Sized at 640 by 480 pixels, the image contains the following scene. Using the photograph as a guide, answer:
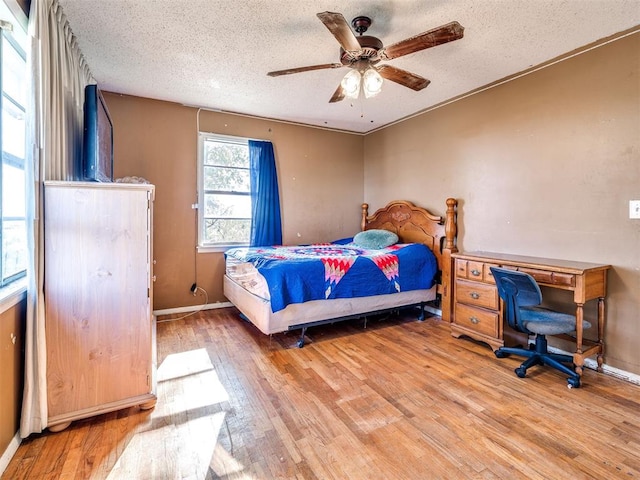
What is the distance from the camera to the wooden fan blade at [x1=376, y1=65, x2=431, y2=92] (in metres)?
2.35

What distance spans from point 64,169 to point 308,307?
2.09m

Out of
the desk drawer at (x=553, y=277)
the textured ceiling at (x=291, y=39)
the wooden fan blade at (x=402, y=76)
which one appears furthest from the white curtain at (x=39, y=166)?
the desk drawer at (x=553, y=277)

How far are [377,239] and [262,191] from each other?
169 cm

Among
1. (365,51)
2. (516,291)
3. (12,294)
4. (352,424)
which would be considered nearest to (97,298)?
(12,294)

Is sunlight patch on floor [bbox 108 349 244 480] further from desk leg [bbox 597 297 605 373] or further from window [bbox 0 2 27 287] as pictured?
desk leg [bbox 597 297 605 373]

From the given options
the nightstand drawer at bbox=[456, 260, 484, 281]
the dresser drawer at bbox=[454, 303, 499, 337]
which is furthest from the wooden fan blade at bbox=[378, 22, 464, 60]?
the dresser drawer at bbox=[454, 303, 499, 337]

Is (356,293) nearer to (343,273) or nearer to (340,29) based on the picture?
(343,273)

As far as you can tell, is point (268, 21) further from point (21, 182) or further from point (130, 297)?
point (130, 297)

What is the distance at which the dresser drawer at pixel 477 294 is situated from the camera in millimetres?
2828

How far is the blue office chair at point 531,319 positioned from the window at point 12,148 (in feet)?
10.2

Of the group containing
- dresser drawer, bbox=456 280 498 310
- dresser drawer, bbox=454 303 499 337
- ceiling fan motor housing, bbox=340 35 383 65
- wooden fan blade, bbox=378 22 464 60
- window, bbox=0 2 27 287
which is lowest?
dresser drawer, bbox=454 303 499 337

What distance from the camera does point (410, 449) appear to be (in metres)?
1.62

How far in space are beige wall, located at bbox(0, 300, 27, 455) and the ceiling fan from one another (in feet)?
7.13

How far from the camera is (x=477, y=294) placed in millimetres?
2953
